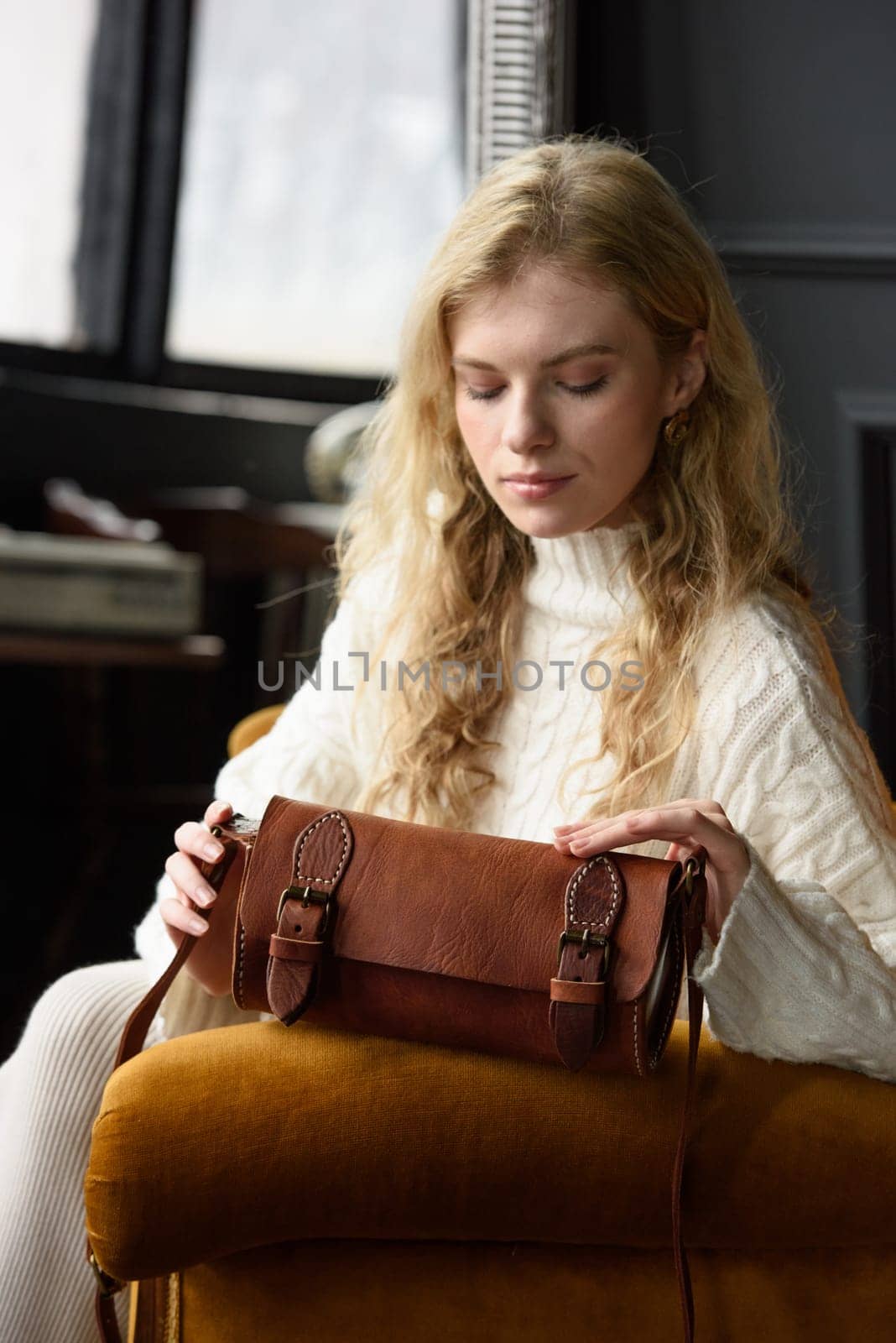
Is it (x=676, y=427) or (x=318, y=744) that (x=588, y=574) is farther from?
(x=318, y=744)

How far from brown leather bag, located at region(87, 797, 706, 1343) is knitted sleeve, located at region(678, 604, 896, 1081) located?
0.18ft

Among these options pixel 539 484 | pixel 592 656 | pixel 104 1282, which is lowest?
pixel 104 1282

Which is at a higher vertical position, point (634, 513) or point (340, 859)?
point (634, 513)

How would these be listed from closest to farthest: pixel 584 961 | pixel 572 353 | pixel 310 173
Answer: pixel 584 961 < pixel 572 353 < pixel 310 173

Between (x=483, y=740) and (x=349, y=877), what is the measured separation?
1.41 feet

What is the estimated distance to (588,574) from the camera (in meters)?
1.34

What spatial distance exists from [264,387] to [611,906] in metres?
2.95

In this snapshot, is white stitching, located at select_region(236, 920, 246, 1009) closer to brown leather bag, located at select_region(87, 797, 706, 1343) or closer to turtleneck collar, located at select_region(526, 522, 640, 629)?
brown leather bag, located at select_region(87, 797, 706, 1343)

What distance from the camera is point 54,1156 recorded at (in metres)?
1.09

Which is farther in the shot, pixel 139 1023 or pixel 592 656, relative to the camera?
pixel 592 656

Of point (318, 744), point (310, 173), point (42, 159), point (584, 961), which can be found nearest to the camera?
point (584, 961)

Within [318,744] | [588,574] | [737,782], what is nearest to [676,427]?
[588,574]

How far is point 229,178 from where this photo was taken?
11.6 feet

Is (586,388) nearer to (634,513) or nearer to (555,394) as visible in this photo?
(555,394)
